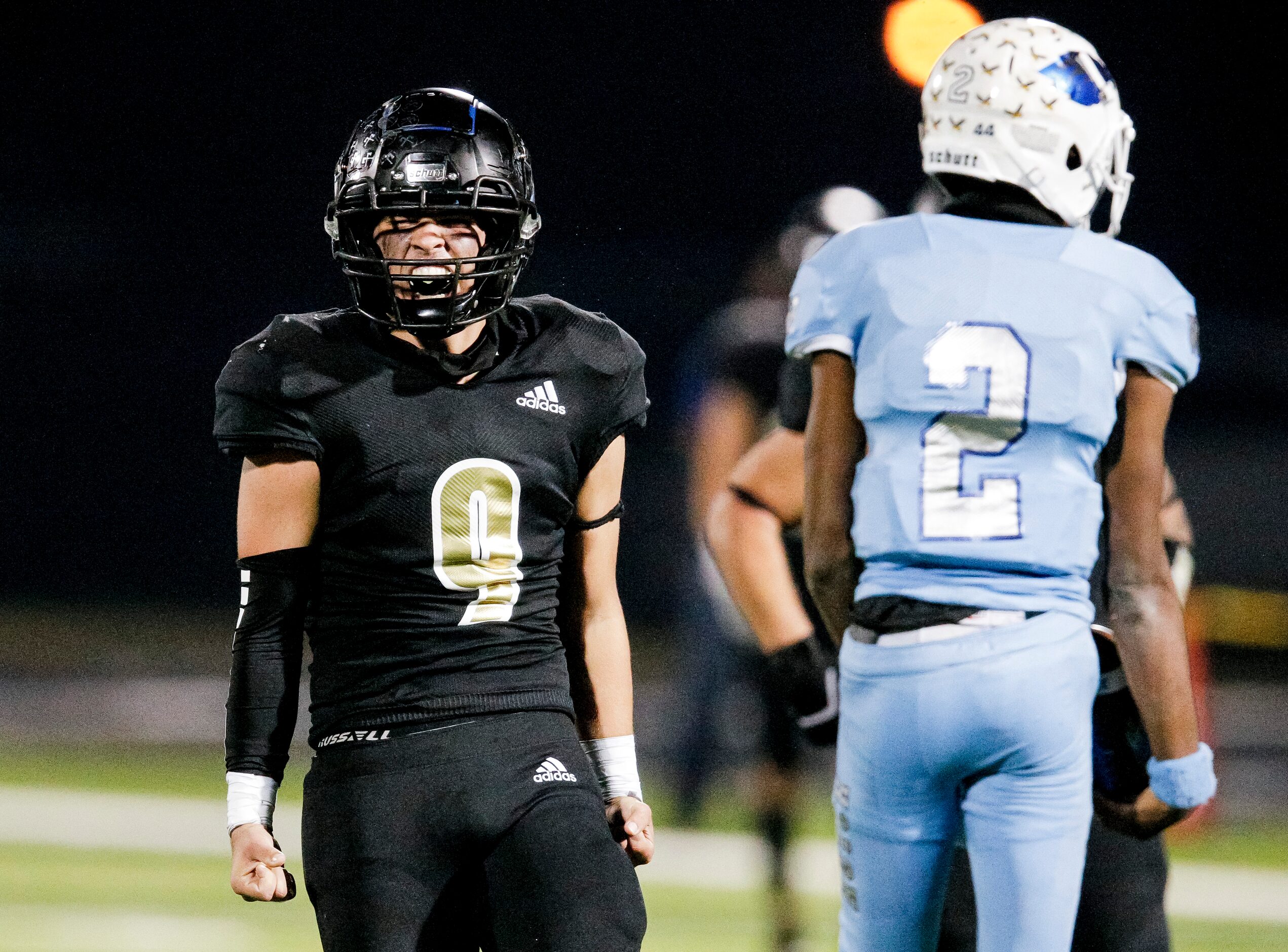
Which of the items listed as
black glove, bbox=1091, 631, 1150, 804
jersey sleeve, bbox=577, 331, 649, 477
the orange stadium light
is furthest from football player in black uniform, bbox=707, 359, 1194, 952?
the orange stadium light

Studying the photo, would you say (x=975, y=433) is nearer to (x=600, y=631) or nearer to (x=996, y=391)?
(x=996, y=391)

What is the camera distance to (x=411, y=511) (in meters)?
2.05

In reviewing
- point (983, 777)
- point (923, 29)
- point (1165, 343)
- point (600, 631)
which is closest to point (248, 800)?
point (600, 631)

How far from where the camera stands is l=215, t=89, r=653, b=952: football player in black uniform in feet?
6.45

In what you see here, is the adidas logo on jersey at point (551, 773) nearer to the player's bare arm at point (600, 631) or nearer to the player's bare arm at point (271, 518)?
the player's bare arm at point (600, 631)

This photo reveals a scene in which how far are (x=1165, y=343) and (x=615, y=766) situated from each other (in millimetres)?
866

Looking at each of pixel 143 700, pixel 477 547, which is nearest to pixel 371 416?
pixel 477 547

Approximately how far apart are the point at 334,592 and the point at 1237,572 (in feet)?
29.7

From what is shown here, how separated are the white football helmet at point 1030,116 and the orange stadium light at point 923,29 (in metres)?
3.83

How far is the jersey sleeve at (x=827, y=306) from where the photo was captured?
205cm

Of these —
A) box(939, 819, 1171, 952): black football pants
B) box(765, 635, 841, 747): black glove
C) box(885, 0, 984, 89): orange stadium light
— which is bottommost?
box(939, 819, 1171, 952): black football pants

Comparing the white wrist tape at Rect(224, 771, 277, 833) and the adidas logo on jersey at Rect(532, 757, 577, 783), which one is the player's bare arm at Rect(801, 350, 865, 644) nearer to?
the adidas logo on jersey at Rect(532, 757, 577, 783)

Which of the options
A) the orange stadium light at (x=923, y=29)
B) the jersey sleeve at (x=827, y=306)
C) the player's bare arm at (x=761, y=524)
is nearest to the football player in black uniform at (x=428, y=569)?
the jersey sleeve at (x=827, y=306)

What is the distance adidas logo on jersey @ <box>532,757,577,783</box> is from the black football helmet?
538mm
